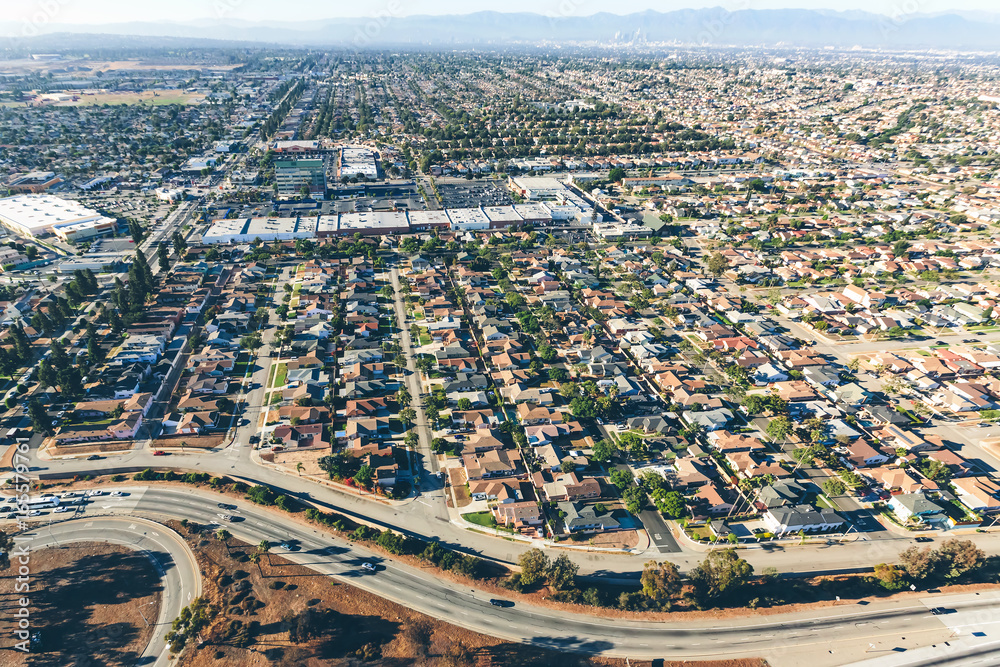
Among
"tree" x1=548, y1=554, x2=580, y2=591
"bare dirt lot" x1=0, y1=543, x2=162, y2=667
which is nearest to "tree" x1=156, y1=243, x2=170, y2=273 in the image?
"bare dirt lot" x1=0, y1=543, x2=162, y2=667

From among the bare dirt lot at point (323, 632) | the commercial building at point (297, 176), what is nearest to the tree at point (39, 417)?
the bare dirt lot at point (323, 632)

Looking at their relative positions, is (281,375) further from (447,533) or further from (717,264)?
(717,264)

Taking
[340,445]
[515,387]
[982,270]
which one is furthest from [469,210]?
[982,270]

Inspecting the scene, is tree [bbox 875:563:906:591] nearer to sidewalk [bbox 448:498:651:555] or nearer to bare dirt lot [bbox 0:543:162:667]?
sidewalk [bbox 448:498:651:555]

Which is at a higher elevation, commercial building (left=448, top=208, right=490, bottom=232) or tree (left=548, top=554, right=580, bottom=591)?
commercial building (left=448, top=208, right=490, bottom=232)

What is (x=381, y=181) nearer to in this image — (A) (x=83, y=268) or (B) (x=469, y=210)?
(B) (x=469, y=210)

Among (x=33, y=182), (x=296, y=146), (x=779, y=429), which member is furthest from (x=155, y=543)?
(x=296, y=146)

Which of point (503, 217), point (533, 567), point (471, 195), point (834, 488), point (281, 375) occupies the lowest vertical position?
point (834, 488)

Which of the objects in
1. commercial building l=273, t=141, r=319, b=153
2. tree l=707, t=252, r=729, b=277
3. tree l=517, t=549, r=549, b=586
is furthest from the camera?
commercial building l=273, t=141, r=319, b=153
